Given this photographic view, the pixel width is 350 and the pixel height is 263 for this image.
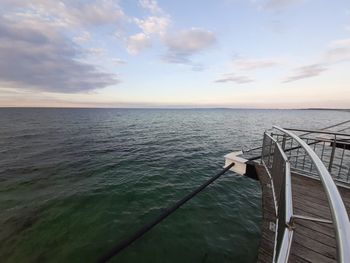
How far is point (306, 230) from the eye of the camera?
3.11m

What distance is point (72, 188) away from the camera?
355 inches

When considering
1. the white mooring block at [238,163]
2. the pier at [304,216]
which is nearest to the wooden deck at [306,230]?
the pier at [304,216]

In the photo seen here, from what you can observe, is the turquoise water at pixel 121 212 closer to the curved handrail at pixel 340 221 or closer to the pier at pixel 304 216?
the pier at pixel 304 216

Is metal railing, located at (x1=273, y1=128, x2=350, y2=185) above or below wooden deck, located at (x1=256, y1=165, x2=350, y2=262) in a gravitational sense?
above

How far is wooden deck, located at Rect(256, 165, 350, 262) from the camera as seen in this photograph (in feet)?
8.74

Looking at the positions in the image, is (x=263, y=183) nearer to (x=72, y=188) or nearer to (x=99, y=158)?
(x=72, y=188)

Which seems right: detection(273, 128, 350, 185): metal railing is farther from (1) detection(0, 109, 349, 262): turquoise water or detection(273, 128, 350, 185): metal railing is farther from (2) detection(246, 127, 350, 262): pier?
(1) detection(0, 109, 349, 262): turquoise water

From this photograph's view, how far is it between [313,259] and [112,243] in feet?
17.1

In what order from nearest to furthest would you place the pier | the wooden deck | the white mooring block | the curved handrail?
the curved handrail
the pier
the wooden deck
the white mooring block

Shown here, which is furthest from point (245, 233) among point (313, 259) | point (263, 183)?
point (313, 259)

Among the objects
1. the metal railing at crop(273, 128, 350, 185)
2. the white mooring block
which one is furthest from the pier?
the white mooring block

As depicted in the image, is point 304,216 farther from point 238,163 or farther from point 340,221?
point 238,163

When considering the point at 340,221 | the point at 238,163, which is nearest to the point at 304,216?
the point at 340,221

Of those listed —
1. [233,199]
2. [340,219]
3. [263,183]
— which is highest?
[340,219]
